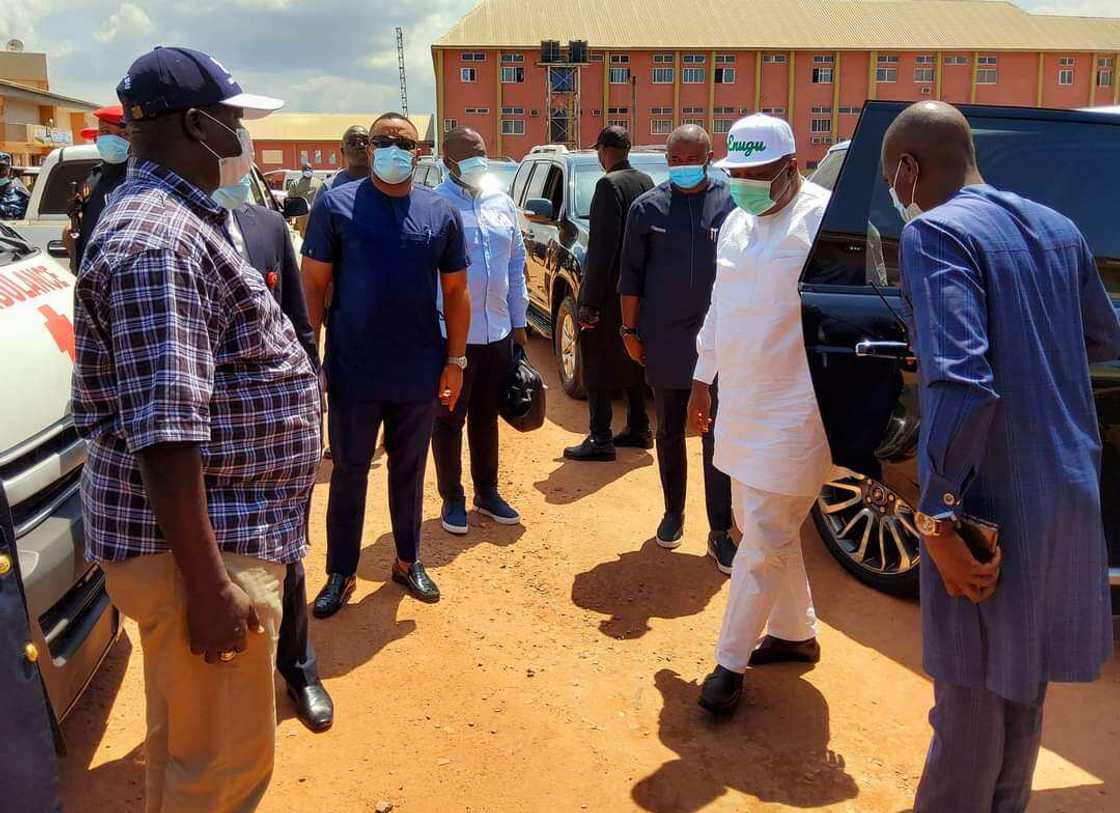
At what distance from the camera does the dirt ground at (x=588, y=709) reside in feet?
10.0

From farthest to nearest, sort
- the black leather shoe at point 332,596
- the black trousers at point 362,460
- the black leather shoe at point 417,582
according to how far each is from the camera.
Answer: the black leather shoe at point 417,582, the black leather shoe at point 332,596, the black trousers at point 362,460

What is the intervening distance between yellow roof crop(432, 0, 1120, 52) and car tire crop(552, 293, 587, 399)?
51.8 m

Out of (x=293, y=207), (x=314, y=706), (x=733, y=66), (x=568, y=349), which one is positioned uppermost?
(x=733, y=66)

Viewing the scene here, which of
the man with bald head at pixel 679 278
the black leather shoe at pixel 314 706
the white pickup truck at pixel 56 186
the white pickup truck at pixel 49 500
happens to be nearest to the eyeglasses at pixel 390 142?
the man with bald head at pixel 679 278

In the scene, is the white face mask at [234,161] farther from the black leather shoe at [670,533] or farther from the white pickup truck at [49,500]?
the black leather shoe at [670,533]

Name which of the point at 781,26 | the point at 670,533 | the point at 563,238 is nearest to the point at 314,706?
the point at 670,533

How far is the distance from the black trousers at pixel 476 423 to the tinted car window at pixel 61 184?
593 centimetres

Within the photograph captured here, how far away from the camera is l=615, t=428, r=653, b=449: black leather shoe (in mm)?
6880

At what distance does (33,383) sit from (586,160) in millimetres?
6191

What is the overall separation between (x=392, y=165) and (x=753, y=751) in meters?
2.65

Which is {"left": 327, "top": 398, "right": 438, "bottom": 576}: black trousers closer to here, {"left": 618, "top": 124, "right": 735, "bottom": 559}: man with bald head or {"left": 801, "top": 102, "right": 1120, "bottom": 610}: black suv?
{"left": 618, "top": 124, "right": 735, "bottom": 559}: man with bald head

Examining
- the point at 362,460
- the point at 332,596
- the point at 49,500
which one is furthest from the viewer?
the point at 332,596

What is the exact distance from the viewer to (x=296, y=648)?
348cm

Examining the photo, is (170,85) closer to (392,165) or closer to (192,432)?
(192,432)
